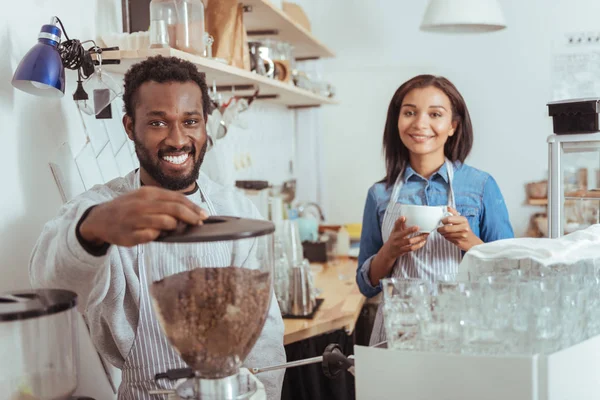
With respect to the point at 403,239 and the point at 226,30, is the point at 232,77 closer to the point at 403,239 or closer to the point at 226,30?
the point at 226,30

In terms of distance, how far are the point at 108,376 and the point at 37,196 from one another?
57 centimetres

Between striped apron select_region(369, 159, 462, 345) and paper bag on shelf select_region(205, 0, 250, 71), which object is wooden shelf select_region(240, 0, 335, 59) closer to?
paper bag on shelf select_region(205, 0, 250, 71)

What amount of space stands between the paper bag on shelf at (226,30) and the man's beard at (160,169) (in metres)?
0.79

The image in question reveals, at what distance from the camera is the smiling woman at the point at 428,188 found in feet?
6.99

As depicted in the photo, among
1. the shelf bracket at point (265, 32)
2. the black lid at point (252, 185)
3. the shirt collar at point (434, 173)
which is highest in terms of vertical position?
the shelf bracket at point (265, 32)

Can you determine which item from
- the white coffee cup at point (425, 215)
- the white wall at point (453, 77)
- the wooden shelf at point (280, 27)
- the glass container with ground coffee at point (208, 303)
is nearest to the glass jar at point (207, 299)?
the glass container with ground coffee at point (208, 303)

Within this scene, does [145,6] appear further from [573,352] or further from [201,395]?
[573,352]

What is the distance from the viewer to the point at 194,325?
3.48 feet

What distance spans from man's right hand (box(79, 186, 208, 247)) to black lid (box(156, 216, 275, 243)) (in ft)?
0.04

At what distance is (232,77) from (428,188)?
2.75 ft

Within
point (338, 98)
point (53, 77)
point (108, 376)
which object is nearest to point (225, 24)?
point (53, 77)

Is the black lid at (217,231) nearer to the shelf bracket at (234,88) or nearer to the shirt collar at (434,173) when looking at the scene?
the shirt collar at (434,173)

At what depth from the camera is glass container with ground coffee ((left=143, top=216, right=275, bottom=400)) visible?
3.46ft

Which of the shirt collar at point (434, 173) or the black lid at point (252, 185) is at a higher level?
the shirt collar at point (434, 173)
